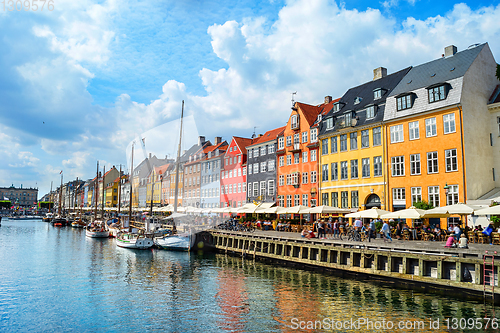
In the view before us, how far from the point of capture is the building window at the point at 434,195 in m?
35.0

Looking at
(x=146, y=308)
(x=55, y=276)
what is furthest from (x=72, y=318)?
(x=55, y=276)

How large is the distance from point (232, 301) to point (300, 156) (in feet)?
115

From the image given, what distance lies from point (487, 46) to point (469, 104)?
8194mm

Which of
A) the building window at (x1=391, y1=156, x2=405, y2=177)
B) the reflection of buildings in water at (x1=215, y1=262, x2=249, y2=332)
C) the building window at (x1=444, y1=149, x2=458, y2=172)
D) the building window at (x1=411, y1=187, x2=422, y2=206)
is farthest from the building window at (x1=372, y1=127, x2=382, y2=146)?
the reflection of buildings in water at (x1=215, y1=262, x2=249, y2=332)

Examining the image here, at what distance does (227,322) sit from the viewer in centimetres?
1653

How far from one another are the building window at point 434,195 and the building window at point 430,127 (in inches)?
208

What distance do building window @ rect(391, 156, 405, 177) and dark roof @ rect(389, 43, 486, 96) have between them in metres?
7.57

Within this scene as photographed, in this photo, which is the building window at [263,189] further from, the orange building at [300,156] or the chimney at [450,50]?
the chimney at [450,50]

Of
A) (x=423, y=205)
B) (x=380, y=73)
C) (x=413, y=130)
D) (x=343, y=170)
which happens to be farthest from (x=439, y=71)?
(x=343, y=170)

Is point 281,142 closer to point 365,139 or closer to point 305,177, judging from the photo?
point 305,177

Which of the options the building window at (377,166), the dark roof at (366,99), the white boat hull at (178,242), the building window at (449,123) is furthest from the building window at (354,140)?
the white boat hull at (178,242)

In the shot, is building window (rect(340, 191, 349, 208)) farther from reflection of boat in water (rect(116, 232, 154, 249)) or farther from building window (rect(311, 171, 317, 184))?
reflection of boat in water (rect(116, 232, 154, 249))

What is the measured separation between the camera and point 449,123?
34719 millimetres

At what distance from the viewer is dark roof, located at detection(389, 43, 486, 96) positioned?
119ft
